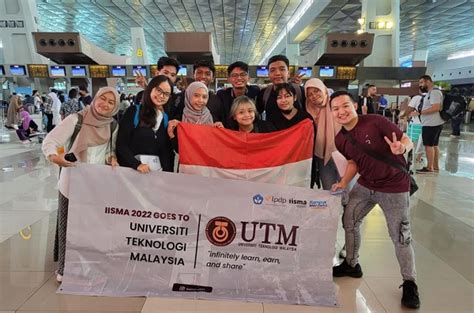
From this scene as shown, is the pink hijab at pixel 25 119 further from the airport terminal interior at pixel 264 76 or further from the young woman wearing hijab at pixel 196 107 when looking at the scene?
the young woman wearing hijab at pixel 196 107

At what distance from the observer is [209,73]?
3855 millimetres

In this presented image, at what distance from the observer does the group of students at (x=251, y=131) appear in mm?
2787

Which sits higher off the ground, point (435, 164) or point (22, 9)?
point (22, 9)

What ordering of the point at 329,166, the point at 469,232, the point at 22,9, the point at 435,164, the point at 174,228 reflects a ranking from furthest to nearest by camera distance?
the point at 22,9
the point at 435,164
the point at 469,232
the point at 329,166
the point at 174,228

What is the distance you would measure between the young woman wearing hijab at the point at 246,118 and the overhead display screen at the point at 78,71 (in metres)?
14.3

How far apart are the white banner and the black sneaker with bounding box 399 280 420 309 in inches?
21.3

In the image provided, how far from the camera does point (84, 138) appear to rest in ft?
9.57

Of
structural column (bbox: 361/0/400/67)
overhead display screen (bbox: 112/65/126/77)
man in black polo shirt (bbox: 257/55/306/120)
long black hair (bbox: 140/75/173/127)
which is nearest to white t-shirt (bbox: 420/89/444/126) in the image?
man in black polo shirt (bbox: 257/55/306/120)

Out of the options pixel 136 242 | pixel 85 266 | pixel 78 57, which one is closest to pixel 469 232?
pixel 136 242

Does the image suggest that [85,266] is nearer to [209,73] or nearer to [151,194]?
[151,194]

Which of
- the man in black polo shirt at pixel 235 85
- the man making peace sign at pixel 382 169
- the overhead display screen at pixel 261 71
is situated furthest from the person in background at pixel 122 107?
the overhead display screen at pixel 261 71

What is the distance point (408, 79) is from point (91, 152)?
50.9ft

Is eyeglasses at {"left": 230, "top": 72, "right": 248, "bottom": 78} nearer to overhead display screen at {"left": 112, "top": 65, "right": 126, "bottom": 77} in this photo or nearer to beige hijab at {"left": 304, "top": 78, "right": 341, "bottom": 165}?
beige hijab at {"left": 304, "top": 78, "right": 341, "bottom": 165}

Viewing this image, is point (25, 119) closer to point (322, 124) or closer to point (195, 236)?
point (195, 236)
